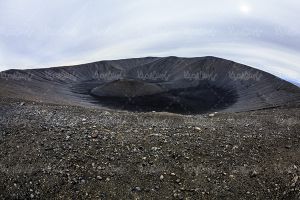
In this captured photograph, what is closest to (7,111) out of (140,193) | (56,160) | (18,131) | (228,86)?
(18,131)

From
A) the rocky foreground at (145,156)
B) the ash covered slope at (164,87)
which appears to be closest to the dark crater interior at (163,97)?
the ash covered slope at (164,87)

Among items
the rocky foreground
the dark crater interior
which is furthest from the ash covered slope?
the rocky foreground

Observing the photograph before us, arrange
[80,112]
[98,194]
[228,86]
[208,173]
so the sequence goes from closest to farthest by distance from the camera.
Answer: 1. [98,194]
2. [208,173]
3. [80,112]
4. [228,86]

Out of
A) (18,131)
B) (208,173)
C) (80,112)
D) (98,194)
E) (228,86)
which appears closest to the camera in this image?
(98,194)

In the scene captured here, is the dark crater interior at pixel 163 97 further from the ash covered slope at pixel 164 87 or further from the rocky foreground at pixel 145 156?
the rocky foreground at pixel 145 156

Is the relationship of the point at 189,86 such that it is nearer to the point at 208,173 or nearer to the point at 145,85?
the point at 145,85

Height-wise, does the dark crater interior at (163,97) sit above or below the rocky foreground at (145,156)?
above

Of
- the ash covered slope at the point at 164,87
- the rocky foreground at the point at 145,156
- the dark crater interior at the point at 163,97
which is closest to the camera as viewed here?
the rocky foreground at the point at 145,156

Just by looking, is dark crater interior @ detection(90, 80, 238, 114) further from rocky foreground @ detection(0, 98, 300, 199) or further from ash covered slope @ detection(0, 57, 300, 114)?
rocky foreground @ detection(0, 98, 300, 199)
